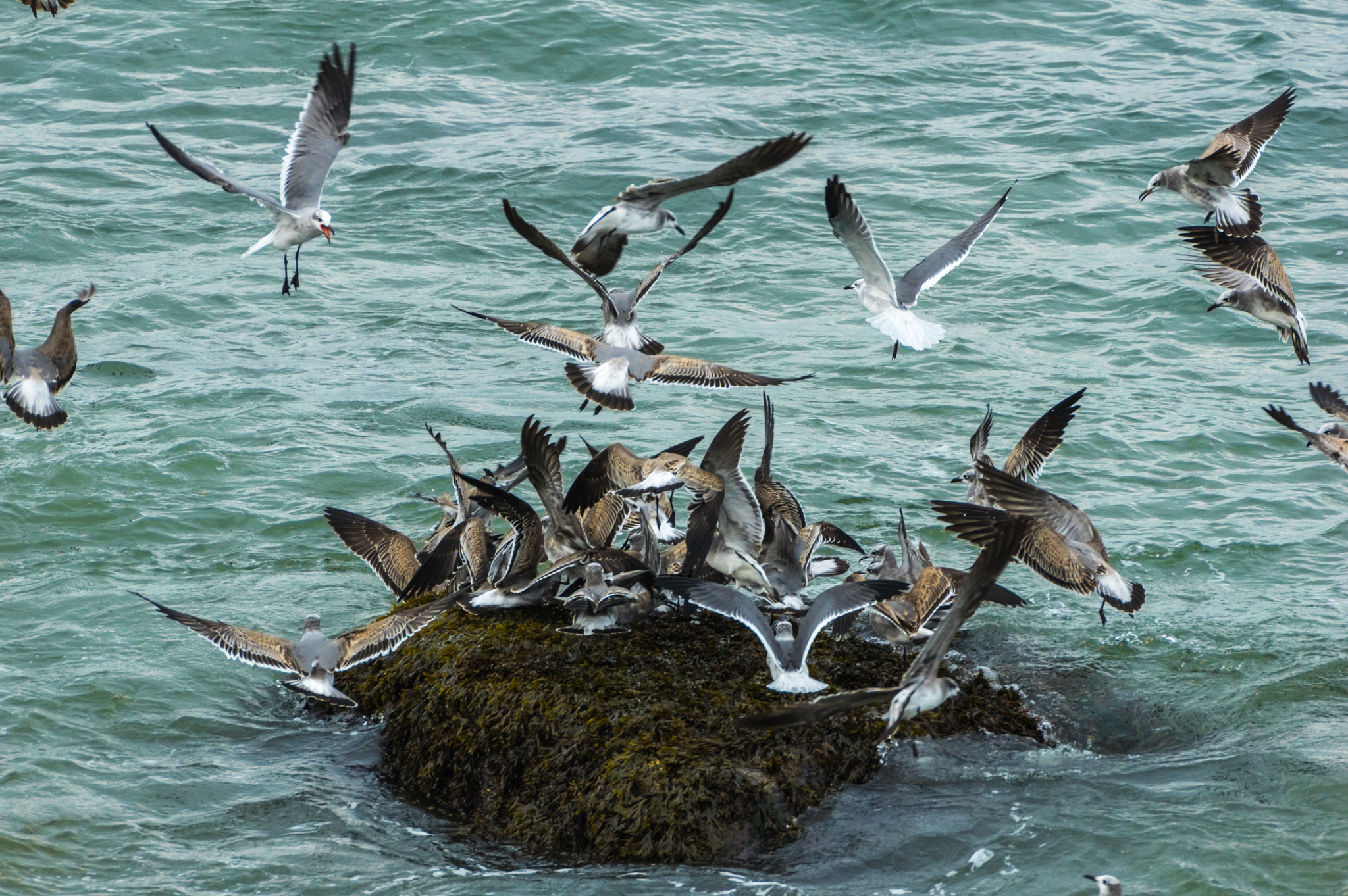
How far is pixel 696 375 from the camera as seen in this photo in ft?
27.1

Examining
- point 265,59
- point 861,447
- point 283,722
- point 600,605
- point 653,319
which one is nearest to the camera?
point 600,605

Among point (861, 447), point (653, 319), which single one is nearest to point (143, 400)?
point (653, 319)

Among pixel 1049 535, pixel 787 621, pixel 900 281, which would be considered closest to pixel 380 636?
pixel 787 621

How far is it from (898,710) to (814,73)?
15402mm

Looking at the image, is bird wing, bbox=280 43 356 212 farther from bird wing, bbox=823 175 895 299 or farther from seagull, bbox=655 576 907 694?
seagull, bbox=655 576 907 694

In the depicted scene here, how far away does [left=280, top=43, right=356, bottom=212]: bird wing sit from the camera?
8.45m

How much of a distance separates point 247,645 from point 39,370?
3.12 meters

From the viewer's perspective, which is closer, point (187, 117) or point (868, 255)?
point (868, 255)

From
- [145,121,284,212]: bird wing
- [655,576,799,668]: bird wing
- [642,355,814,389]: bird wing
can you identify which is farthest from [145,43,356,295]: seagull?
[655,576,799,668]: bird wing

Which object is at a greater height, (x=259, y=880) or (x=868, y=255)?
(x=868, y=255)

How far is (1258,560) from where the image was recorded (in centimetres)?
935

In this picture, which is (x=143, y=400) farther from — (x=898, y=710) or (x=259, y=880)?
(x=898, y=710)

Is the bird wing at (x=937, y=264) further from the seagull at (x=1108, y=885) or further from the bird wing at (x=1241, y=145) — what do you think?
the seagull at (x=1108, y=885)

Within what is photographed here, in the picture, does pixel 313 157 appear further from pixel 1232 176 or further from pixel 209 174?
pixel 1232 176
